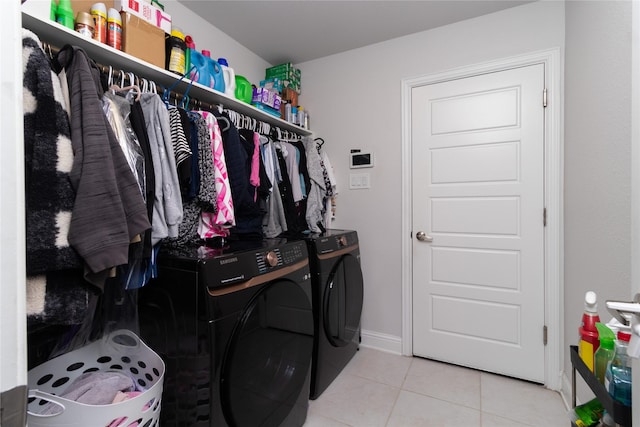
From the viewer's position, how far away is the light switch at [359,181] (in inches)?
97.2

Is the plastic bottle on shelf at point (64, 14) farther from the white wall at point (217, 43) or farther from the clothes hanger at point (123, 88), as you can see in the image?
the white wall at point (217, 43)

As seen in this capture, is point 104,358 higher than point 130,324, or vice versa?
point 130,324

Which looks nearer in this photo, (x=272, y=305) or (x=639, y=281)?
(x=639, y=281)

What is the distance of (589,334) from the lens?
792mm

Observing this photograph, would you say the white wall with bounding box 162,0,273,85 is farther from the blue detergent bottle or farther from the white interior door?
the white interior door

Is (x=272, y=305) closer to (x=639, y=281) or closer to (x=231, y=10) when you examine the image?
(x=639, y=281)

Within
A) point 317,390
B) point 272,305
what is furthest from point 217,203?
point 317,390

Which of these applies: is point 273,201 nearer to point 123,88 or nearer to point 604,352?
point 123,88

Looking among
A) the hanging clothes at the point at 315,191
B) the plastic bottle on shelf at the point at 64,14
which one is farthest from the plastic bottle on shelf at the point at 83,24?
the hanging clothes at the point at 315,191

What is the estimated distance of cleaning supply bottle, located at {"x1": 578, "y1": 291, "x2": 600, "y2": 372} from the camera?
782mm

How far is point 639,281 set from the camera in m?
0.59

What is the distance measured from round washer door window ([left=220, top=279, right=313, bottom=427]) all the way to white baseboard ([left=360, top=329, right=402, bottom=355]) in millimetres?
1038

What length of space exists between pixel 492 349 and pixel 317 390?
49.7 inches

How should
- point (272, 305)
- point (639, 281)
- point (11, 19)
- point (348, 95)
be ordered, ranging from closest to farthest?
point (11, 19) → point (639, 281) → point (272, 305) → point (348, 95)
